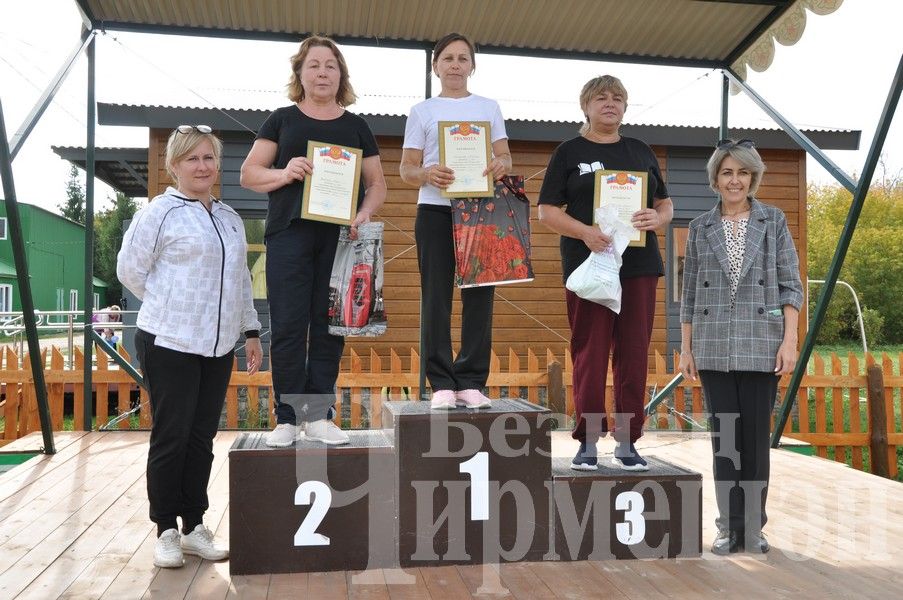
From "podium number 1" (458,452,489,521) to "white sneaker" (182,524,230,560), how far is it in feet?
3.10

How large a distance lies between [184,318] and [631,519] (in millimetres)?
1814

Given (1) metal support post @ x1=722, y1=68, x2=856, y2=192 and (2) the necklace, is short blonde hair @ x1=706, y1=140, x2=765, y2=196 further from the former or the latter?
(1) metal support post @ x1=722, y1=68, x2=856, y2=192

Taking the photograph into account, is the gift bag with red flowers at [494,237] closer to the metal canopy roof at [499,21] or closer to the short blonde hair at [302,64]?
the short blonde hair at [302,64]

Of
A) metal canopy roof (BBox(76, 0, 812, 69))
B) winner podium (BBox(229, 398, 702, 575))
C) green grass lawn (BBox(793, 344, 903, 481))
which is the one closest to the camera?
winner podium (BBox(229, 398, 702, 575))

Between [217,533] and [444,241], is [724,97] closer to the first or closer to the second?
[444,241]

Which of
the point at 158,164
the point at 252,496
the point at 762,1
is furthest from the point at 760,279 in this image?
the point at 158,164

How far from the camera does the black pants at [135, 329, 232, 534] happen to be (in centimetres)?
265

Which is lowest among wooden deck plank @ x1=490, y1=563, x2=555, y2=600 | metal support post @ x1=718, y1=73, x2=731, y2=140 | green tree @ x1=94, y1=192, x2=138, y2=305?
wooden deck plank @ x1=490, y1=563, x2=555, y2=600

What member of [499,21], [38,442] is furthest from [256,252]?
[499,21]

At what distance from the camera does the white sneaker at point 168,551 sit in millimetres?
2717

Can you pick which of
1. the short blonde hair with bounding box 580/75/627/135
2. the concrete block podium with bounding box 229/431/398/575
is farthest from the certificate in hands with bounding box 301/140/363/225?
the short blonde hair with bounding box 580/75/627/135

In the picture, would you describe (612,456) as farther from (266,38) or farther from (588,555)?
(266,38)

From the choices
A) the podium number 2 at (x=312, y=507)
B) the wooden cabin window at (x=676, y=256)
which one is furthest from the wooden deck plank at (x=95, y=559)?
the wooden cabin window at (x=676, y=256)

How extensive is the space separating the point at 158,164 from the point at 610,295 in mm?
7095
